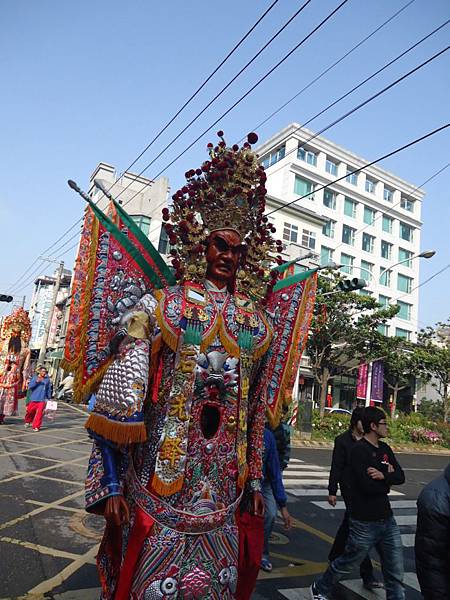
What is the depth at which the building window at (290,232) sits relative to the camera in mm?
30734

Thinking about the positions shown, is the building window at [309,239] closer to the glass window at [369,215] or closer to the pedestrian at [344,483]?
the glass window at [369,215]

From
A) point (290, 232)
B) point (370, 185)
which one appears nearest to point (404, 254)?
point (370, 185)

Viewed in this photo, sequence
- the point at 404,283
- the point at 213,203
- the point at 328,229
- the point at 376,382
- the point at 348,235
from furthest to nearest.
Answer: the point at 404,283
the point at 348,235
the point at 328,229
the point at 376,382
the point at 213,203

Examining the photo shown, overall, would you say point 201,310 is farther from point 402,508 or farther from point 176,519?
point 402,508

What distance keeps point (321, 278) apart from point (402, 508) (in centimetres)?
1567

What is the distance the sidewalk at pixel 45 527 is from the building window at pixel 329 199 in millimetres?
32608

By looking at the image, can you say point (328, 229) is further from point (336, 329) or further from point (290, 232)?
point (336, 329)

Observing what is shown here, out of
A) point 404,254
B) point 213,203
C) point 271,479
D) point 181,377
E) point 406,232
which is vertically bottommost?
point 271,479

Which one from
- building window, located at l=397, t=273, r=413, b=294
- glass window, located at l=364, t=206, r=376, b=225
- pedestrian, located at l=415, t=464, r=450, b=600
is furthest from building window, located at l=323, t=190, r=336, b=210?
pedestrian, located at l=415, t=464, r=450, b=600

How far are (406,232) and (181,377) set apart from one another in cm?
4585

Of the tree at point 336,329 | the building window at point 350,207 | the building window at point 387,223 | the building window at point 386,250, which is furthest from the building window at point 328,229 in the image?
the tree at point 336,329

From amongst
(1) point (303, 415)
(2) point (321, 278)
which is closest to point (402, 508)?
(1) point (303, 415)

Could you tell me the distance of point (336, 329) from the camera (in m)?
22.4

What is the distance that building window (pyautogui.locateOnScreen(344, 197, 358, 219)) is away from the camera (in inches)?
1523
